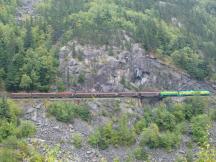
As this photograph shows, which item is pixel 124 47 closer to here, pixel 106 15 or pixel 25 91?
pixel 106 15

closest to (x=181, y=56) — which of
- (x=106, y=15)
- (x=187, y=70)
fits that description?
(x=187, y=70)

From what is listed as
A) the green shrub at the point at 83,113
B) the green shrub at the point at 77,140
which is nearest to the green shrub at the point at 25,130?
the green shrub at the point at 77,140

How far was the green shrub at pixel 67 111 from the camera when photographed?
205 ft

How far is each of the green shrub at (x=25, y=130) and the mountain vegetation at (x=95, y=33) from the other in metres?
13.2

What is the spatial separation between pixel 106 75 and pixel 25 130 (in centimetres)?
2283

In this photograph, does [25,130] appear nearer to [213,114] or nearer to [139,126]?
[139,126]

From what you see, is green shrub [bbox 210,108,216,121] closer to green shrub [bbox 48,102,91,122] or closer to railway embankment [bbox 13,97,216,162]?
railway embankment [bbox 13,97,216,162]

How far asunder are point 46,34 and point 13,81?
17872mm

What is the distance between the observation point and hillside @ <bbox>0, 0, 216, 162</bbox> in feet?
195

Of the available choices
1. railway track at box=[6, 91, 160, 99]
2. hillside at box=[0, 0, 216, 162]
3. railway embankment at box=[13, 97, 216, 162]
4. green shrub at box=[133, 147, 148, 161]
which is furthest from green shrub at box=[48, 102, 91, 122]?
green shrub at box=[133, 147, 148, 161]

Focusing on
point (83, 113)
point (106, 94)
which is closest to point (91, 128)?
point (83, 113)

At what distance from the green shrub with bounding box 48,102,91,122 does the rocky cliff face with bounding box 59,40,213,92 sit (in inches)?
388

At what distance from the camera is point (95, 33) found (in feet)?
279

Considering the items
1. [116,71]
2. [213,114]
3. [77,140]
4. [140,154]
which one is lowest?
[140,154]
